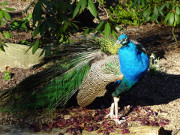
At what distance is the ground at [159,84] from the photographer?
3389mm

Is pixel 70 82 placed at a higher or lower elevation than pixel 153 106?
higher

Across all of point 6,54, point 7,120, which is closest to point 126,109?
point 7,120

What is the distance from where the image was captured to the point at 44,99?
3.00 meters

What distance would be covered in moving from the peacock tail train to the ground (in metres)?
0.20

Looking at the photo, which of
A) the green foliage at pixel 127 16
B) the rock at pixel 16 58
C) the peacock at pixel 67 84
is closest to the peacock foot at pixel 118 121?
the peacock at pixel 67 84

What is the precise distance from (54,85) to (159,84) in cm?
189

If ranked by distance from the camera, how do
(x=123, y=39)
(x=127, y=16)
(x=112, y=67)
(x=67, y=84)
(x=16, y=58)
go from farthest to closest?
(x=127, y=16)
(x=16, y=58)
(x=67, y=84)
(x=112, y=67)
(x=123, y=39)

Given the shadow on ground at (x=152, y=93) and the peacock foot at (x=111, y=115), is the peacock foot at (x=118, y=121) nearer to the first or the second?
the peacock foot at (x=111, y=115)

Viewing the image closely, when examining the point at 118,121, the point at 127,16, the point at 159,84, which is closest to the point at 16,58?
the point at 118,121

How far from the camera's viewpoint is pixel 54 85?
3.00 meters

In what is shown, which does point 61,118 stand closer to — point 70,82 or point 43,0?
point 70,82

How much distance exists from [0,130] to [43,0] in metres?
1.28

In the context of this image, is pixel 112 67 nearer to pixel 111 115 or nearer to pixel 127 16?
pixel 111 115

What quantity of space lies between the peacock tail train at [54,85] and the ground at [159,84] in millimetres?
198
